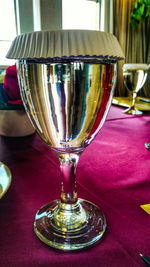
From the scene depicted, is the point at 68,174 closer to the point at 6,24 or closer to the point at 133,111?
the point at 133,111

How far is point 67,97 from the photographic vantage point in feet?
0.48

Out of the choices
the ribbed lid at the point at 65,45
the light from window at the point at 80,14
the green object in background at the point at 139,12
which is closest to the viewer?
the ribbed lid at the point at 65,45

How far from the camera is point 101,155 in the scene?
0.35 meters

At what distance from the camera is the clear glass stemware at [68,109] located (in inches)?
5.5

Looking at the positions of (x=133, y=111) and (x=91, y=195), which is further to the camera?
(x=133, y=111)

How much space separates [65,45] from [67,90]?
0.03 m

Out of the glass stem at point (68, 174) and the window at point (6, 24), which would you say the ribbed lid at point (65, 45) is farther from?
the window at point (6, 24)

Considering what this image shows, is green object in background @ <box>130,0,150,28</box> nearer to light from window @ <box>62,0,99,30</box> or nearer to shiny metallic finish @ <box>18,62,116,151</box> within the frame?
light from window @ <box>62,0,99,30</box>

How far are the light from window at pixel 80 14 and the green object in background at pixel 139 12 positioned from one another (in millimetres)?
432

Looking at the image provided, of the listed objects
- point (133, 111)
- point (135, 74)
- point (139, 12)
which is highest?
point (139, 12)

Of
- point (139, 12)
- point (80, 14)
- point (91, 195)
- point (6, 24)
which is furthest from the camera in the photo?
point (80, 14)

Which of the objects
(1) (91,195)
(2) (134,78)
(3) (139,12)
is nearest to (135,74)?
(2) (134,78)

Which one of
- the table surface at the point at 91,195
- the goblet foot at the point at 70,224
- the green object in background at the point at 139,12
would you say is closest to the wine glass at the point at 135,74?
the table surface at the point at 91,195

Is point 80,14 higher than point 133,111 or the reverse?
higher
